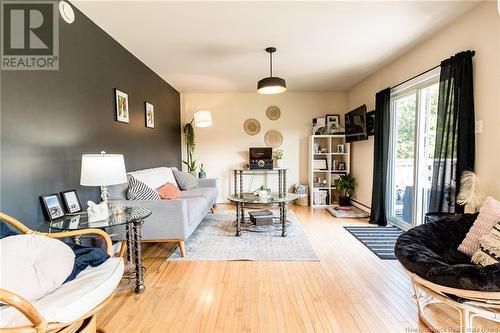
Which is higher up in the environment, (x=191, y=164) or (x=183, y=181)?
(x=191, y=164)

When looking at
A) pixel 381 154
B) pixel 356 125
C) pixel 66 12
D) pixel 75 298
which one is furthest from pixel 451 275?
pixel 356 125

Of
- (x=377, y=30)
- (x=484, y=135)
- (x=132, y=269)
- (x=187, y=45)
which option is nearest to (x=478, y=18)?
(x=377, y=30)

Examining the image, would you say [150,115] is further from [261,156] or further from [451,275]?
Result: [451,275]

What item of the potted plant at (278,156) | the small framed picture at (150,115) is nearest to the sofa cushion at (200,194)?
the small framed picture at (150,115)

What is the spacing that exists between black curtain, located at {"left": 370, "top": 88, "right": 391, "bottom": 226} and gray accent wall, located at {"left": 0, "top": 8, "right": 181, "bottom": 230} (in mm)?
3542

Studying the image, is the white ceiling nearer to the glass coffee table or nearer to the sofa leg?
the glass coffee table

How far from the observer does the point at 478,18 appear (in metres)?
2.22

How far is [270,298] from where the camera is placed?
6.33ft

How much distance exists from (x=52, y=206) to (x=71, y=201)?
21 centimetres

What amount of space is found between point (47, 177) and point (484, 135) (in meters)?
3.67

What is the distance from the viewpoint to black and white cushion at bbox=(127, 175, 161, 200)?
2758 millimetres

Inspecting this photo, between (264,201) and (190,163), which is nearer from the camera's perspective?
(264,201)

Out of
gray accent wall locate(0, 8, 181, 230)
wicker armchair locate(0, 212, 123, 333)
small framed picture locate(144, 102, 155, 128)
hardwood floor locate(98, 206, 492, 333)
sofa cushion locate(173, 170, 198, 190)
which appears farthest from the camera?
sofa cushion locate(173, 170, 198, 190)

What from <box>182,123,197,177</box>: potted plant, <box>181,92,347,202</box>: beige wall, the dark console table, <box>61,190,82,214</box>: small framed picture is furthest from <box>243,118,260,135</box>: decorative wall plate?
<box>61,190,82,214</box>: small framed picture
